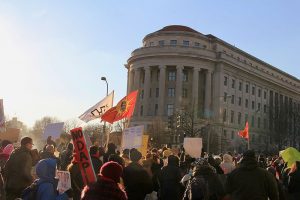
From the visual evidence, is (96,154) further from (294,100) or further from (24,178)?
(294,100)

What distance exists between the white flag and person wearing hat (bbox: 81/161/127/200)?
9.05 meters

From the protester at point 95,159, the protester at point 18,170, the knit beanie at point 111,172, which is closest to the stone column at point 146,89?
the protester at point 95,159

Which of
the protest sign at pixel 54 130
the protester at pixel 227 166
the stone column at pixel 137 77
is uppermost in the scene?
the stone column at pixel 137 77

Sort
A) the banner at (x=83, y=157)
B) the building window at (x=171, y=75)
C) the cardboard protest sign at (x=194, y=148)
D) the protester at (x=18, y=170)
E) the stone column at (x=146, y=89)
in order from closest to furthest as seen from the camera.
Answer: the banner at (x=83, y=157)
the protester at (x=18, y=170)
the cardboard protest sign at (x=194, y=148)
the stone column at (x=146, y=89)
the building window at (x=171, y=75)

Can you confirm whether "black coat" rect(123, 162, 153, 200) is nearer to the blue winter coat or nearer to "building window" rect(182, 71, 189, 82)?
the blue winter coat

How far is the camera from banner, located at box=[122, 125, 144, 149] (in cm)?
1369

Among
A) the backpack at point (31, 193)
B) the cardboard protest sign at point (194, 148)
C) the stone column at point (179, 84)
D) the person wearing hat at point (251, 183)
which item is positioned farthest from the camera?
the stone column at point (179, 84)

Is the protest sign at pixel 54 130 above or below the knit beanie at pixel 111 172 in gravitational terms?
above

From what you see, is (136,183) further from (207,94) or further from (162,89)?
(207,94)

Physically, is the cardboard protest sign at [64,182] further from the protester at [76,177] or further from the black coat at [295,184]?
the black coat at [295,184]

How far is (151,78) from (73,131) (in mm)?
85564

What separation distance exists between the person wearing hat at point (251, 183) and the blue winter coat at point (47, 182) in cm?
277

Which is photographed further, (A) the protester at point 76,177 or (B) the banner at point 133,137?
(B) the banner at point 133,137

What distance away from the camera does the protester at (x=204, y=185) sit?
818 cm
